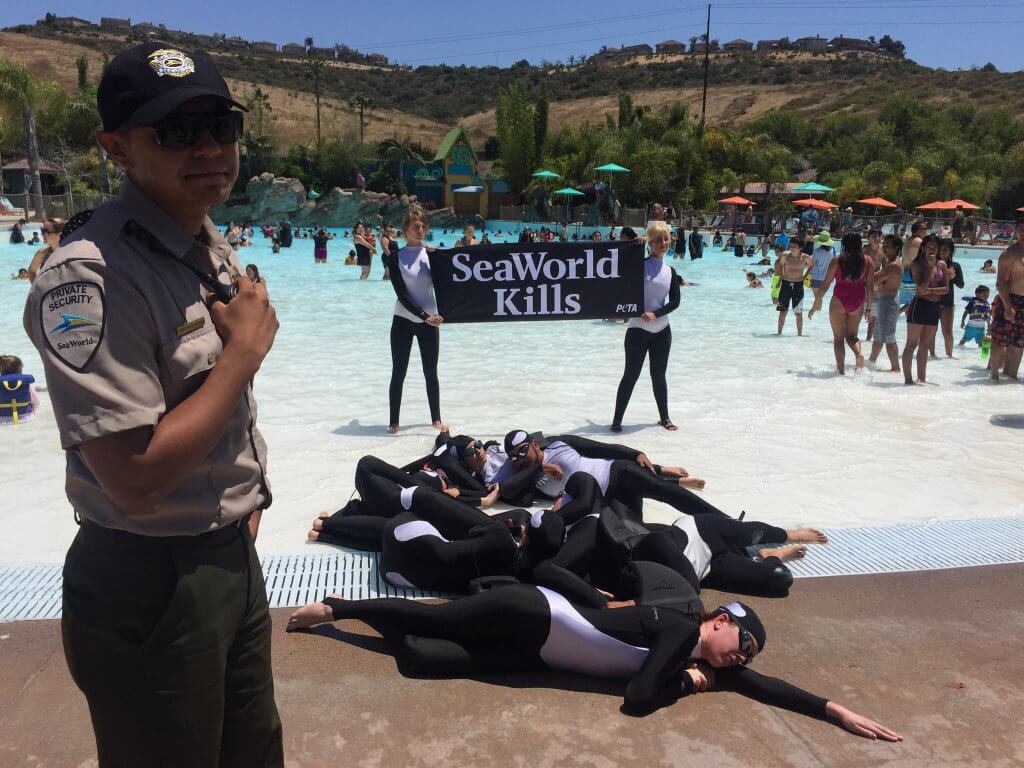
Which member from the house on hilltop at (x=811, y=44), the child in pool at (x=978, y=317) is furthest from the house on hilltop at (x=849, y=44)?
the child in pool at (x=978, y=317)

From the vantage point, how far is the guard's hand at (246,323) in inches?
57.6

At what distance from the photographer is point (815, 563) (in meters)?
4.33

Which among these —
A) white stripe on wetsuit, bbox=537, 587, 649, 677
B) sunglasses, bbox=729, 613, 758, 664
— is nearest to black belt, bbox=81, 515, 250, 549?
white stripe on wetsuit, bbox=537, 587, 649, 677

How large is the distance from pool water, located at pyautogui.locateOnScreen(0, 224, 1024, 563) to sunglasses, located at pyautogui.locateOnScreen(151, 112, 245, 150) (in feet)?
11.4

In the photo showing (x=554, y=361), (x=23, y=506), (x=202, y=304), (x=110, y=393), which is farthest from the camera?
(x=554, y=361)

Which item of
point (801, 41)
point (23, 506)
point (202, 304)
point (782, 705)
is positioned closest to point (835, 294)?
point (782, 705)

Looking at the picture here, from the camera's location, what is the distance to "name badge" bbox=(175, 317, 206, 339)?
1421mm

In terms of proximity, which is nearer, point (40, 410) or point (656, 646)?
point (656, 646)

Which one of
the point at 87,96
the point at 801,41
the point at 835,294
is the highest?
the point at 801,41

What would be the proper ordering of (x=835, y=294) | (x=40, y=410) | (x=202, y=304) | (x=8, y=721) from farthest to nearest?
(x=835, y=294) < (x=40, y=410) < (x=8, y=721) < (x=202, y=304)

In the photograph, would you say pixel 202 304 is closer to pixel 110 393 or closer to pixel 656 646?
pixel 110 393

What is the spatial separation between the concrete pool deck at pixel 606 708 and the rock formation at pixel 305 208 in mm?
51473

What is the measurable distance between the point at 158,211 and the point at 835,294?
957 cm

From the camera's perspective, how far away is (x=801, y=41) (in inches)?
5541
